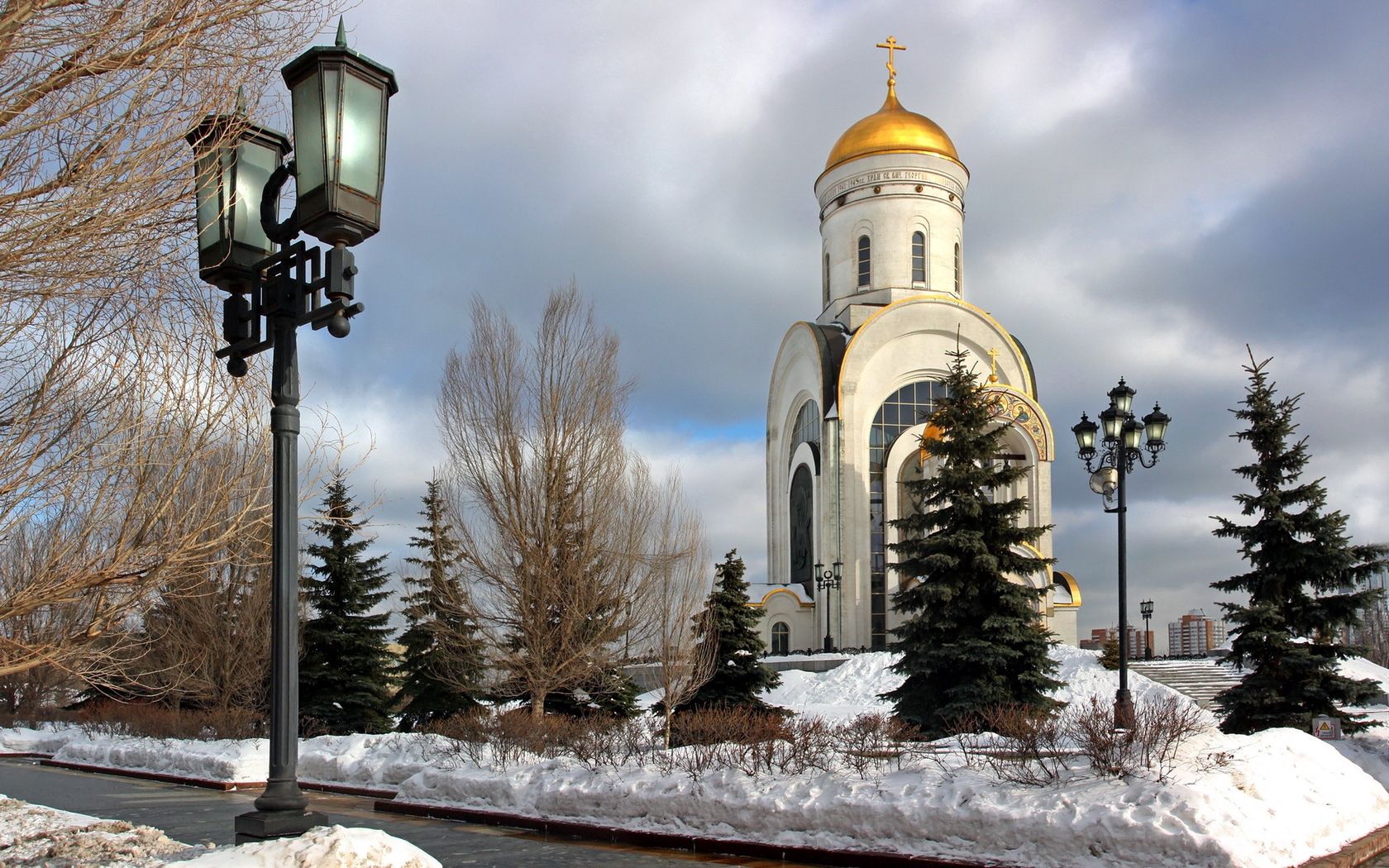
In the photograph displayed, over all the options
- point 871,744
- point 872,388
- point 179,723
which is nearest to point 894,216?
point 872,388

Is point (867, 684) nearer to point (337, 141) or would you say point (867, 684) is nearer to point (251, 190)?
point (251, 190)

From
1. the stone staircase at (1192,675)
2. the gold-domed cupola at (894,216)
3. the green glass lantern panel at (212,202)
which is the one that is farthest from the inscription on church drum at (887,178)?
the green glass lantern panel at (212,202)

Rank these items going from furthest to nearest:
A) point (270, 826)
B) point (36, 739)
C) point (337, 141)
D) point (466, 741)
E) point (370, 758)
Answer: point (36, 739)
point (370, 758)
point (466, 741)
point (337, 141)
point (270, 826)

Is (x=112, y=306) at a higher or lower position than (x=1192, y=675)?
higher

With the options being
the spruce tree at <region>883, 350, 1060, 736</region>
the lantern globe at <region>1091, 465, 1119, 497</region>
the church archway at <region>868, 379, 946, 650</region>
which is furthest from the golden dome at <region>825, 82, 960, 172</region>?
the lantern globe at <region>1091, 465, 1119, 497</region>

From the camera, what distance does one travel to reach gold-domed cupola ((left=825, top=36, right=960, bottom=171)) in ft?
133

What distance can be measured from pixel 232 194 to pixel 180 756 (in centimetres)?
1520

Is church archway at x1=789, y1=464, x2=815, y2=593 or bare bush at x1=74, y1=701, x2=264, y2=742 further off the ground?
church archway at x1=789, y1=464, x2=815, y2=593

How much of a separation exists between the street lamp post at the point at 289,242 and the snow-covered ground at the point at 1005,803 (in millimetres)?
5034

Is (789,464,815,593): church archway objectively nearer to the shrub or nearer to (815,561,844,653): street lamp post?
(815,561,844,653): street lamp post

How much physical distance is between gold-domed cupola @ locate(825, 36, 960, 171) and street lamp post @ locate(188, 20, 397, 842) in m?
37.0

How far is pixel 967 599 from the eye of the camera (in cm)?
1794

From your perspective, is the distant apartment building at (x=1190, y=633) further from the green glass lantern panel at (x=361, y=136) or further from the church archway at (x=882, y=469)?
the green glass lantern panel at (x=361, y=136)

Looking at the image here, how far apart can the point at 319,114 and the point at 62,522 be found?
3.54 metres
